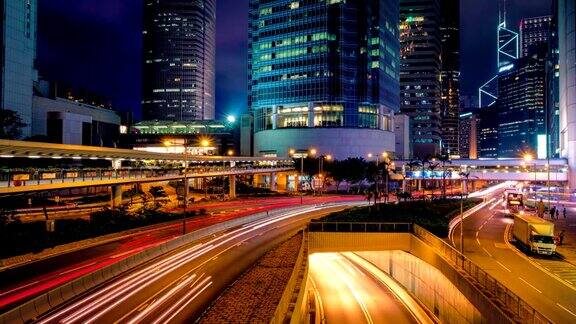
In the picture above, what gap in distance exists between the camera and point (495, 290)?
2344 centimetres

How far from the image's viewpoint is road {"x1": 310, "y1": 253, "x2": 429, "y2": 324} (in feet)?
122

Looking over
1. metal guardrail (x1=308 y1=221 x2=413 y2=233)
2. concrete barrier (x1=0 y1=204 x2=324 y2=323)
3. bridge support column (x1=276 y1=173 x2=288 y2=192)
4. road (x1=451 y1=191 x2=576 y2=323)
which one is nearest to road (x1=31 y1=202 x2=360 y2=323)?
concrete barrier (x1=0 y1=204 x2=324 y2=323)

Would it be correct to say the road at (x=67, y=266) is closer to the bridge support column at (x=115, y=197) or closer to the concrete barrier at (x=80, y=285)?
the concrete barrier at (x=80, y=285)

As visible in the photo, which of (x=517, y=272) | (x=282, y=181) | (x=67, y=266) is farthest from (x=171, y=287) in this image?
(x=282, y=181)

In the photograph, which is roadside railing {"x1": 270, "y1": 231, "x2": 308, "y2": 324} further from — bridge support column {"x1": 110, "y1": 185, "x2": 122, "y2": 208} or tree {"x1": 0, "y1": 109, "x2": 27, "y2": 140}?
tree {"x1": 0, "y1": 109, "x2": 27, "y2": 140}

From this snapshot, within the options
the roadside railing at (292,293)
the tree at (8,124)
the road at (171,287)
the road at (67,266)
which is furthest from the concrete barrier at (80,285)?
the tree at (8,124)

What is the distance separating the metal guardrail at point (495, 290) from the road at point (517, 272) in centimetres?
285

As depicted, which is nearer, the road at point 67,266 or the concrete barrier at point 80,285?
the concrete barrier at point 80,285

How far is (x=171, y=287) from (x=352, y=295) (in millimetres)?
21409

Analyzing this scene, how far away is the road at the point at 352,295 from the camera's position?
122 ft

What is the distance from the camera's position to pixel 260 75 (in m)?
157

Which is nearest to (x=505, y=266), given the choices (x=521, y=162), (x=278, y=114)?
(x=521, y=162)

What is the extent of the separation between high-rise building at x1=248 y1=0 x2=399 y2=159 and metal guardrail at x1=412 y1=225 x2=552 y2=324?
11443cm

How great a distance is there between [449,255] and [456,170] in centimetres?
11565
